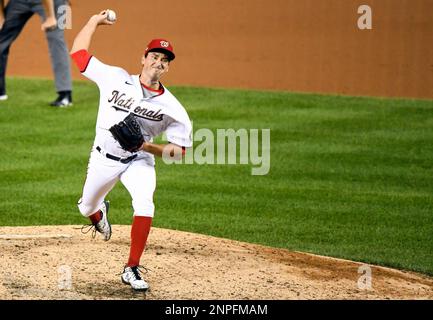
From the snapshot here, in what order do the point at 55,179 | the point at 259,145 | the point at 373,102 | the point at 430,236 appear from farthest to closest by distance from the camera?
the point at 373,102 → the point at 259,145 → the point at 55,179 → the point at 430,236

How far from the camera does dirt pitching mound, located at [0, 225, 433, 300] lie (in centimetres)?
666

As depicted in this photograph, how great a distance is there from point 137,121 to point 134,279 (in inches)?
42.6

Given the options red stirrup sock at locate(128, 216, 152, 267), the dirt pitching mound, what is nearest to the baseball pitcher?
red stirrup sock at locate(128, 216, 152, 267)

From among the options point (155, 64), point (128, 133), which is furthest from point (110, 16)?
point (128, 133)

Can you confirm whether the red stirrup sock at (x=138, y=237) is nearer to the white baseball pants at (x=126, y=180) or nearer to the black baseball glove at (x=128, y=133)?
the white baseball pants at (x=126, y=180)

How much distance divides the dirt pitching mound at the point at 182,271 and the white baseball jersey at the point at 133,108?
0.85 meters

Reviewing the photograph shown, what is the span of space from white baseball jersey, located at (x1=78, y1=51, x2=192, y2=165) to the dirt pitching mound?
85cm

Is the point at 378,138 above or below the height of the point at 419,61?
below

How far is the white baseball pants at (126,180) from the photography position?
275 inches

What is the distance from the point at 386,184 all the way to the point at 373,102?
3959mm

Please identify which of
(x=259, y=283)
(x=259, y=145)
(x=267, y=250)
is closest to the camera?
(x=259, y=283)

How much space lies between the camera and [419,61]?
14.7m

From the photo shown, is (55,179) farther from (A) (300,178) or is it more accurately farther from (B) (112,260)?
(B) (112,260)
